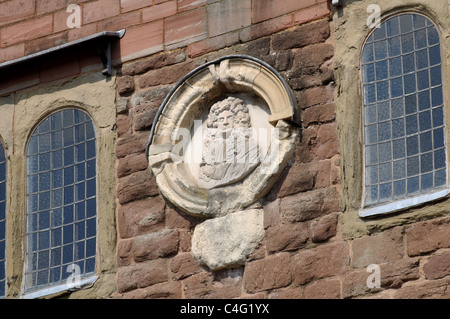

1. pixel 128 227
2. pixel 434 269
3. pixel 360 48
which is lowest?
pixel 434 269

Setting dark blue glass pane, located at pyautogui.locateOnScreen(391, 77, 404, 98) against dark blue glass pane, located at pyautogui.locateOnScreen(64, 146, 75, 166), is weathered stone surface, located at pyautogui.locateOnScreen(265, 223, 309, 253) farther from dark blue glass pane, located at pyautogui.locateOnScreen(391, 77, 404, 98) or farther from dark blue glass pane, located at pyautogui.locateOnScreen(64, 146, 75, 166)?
dark blue glass pane, located at pyautogui.locateOnScreen(64, 146, 75, 166)

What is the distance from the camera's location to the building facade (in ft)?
40.8

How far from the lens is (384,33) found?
12859mm

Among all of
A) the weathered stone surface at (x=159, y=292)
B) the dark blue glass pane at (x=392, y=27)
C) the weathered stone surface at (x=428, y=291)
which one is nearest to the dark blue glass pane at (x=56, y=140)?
the weathered stone surface at (x=159, y=292)

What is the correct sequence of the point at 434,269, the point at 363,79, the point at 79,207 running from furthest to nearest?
1. the point at 79,207
2. the point at 363,79
3. the point at 434,269

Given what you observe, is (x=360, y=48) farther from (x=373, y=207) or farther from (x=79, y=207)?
(x=79, y=207)

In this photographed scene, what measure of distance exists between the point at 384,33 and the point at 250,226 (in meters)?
1.55

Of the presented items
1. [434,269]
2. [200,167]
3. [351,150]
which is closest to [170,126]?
[200,167]

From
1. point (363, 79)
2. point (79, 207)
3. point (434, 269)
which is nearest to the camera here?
point (434, 269)

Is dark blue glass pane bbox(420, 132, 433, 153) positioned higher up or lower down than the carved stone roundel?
lower down

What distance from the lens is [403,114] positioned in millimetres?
12602

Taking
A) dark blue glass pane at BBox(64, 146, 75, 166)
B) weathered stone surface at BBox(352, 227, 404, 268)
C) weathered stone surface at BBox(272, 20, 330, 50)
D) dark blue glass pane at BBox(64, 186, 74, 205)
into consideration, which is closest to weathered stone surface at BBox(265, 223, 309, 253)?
weathered stone surface at BBox(352, 227, 404, 268)

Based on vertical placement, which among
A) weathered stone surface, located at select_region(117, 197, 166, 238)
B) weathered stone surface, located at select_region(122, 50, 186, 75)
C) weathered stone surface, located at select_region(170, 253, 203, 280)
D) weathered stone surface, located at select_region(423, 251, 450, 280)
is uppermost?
weathered stone surface, located at select_region(122, 50, 186, 75)

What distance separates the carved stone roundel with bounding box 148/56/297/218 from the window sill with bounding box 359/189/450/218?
0.78 m
